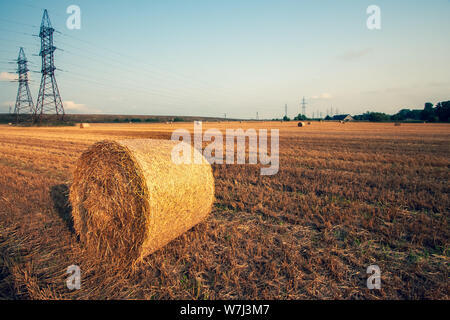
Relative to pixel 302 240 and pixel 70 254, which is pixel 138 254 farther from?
pixel 302 240

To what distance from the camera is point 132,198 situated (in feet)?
12.7

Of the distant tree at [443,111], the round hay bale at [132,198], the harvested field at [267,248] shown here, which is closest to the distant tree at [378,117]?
the distant tree at [443,111]

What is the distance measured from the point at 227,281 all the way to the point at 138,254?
1.41 metres

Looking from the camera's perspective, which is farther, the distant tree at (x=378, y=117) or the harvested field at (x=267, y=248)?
the distant tree at (x=378, y=117)

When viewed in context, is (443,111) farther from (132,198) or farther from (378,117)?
(132,198)

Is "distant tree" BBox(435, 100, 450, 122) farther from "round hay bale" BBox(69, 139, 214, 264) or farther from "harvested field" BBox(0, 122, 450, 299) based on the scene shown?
"round hay bale" BBox(69, 139, 214, 264)

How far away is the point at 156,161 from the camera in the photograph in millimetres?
4129

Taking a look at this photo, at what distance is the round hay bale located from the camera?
12.3ft

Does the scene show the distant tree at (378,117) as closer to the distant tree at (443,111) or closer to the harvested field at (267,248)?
the distant tree at (443,111)

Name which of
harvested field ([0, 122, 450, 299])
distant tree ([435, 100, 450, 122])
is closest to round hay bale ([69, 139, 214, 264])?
harvested field ([0, 122, 450, 299])

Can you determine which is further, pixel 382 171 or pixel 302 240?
pixel 382 171

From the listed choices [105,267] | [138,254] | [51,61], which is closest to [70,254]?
[105,267]

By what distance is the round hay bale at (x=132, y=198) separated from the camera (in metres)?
3.74
